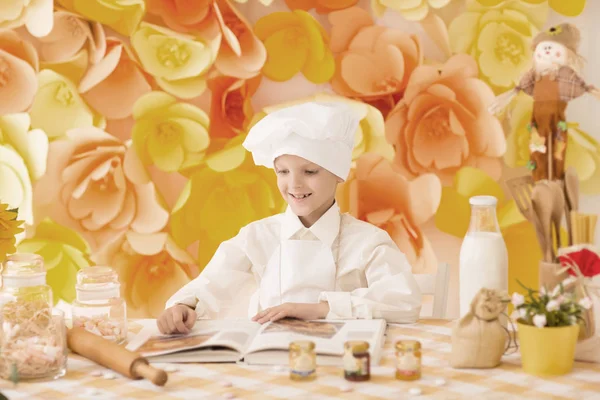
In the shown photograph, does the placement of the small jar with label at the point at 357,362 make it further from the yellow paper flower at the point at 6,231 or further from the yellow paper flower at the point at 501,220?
the yellow paper flower at the point at 501,220

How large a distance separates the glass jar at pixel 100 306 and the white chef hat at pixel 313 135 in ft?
1.65

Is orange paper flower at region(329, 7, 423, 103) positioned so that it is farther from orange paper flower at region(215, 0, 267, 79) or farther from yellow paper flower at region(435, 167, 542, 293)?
yellow paper flower at region(435, 167, 542, 293)

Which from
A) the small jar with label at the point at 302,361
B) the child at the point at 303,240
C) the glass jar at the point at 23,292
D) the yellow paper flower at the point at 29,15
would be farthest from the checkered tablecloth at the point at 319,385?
the yellow paper flower at the point at 29,15

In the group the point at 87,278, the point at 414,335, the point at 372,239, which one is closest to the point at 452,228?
the point at 372,239

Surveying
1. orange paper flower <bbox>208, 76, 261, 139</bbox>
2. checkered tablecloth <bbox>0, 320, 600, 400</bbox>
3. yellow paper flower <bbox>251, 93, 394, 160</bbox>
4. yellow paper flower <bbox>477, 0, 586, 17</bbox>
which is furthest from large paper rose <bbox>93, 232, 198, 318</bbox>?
yellow paper flower <bbox>477, 0, 586, 17</bbox>

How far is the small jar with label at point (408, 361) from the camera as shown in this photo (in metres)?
1.11

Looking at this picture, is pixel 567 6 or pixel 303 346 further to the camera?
pixel 567 6

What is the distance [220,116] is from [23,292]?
1.13 meters

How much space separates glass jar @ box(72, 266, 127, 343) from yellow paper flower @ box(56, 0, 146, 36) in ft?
3.69

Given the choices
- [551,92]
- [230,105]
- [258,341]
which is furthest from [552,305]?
[230,105]

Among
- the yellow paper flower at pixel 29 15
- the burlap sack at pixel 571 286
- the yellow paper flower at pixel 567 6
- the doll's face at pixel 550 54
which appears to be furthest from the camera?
the yellow paper flower at pixel 29 15

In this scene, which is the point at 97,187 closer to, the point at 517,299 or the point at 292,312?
the point at 292,312

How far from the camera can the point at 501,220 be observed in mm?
2227

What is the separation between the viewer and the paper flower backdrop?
7.28 feet
